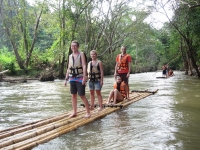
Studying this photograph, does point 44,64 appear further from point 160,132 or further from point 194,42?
point 160,132

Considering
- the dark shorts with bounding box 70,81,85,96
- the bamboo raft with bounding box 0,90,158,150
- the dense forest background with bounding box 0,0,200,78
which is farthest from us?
the dense forest background with bounding box 0,0,200,78

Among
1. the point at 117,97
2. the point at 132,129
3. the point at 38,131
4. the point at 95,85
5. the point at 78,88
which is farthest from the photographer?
the point at 117,97

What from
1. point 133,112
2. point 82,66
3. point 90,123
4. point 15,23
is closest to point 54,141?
point 90,123

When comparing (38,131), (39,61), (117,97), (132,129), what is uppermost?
(39,61)

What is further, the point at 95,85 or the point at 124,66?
the point at 124,66

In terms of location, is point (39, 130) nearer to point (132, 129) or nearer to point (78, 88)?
point (78, 88)

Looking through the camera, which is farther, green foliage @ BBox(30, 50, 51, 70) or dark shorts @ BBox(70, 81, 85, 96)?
green foliage @ BBox(30, 50, 51, 70)

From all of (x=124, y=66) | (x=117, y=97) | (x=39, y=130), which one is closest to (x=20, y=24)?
(x=124, y=66)

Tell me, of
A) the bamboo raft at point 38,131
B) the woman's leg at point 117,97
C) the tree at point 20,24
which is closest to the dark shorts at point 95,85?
the bamboo raft at point 38,131

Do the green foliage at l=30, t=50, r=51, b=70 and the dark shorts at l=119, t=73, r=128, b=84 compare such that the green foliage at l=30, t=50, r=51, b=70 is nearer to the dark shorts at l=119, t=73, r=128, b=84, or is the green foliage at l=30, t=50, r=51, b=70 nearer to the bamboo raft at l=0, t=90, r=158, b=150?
the dark shorts at l=119, t=73, r=128, b=84

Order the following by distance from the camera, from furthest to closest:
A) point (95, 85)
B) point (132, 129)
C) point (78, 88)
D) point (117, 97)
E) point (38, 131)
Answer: point (117, 97)
point (95, 85)
point (78, 88)
point (132, 129)
point (38, 131)

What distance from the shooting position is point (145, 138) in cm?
469

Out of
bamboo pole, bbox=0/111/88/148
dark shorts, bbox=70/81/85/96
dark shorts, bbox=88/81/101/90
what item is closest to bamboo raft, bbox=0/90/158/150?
bamboo pole, bbox=0/111/88/148

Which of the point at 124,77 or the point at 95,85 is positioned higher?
the point at 124,77
